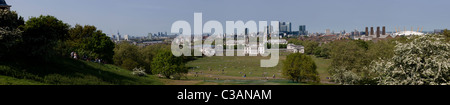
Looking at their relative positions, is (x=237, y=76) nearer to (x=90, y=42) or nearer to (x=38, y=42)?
(x=90, y=42)

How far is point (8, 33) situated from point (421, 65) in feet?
82.9

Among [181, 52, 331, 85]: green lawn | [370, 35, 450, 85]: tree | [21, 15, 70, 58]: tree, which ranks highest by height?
[21, 15, 70, 58]: tree

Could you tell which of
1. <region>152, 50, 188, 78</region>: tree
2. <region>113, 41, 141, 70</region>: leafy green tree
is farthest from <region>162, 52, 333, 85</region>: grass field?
<region>113, 41, 141, 70</region>: leafy green tree

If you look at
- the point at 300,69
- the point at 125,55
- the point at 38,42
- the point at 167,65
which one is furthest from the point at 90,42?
the point at 300,69

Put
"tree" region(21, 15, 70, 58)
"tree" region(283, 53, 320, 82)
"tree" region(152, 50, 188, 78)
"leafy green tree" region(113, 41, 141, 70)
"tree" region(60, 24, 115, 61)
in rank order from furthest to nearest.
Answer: "leafy green tree" region(113, 41, 141, 70), "tree" region(60, 24, 115, 61), "tree" region(152, 50, 188, 78), "tree" region(283, 53, 320, 82), "tree" region(21, 15, 70, 58)

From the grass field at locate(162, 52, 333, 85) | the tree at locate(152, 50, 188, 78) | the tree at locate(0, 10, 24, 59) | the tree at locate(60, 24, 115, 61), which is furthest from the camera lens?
the tree at locate(60, 24, 115, 61)

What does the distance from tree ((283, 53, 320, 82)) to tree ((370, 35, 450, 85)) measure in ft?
79.7

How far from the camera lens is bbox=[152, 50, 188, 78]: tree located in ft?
137

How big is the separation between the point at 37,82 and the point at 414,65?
22627mm

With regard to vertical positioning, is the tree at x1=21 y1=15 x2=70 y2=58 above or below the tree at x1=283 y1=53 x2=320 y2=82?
above

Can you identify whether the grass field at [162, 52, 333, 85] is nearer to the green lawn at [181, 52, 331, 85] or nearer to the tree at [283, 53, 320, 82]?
the green lawn at [181, 52, 331, 85]

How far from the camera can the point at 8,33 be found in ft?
57.2
